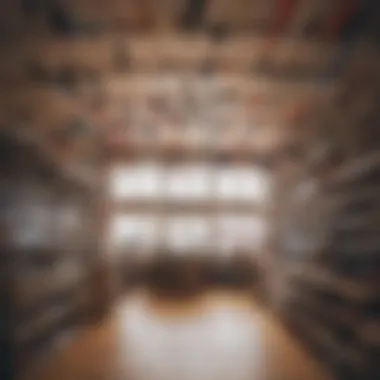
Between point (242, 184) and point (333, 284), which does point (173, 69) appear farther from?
point (333, 284)

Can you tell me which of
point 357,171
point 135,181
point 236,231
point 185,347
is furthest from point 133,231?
point 357,171

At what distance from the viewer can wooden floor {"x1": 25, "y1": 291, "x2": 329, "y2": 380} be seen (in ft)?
→ 3.07

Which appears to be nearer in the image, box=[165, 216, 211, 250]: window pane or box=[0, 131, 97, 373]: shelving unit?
box=[0, 131, 97, 373]: shelving unit

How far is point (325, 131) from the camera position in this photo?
1.16 m

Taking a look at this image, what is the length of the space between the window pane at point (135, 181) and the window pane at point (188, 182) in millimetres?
33

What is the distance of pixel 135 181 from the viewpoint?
0.93 meters

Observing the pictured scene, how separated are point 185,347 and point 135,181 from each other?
1.45 ft

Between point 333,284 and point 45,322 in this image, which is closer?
point 45,322

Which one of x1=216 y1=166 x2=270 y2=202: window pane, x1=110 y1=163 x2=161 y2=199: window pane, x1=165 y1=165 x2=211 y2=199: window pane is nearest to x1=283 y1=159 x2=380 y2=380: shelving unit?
x1=216 y1=166 x2=270 y2=202: window pane

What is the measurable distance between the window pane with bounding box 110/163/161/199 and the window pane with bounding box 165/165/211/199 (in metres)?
0.03

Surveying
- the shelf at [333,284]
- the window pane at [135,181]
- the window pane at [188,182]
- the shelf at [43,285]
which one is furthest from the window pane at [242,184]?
the shelf at [43,285]

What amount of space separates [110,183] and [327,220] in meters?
0.54

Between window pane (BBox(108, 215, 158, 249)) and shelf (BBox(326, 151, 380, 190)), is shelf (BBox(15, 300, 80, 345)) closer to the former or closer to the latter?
window pane (BBox(108, 215, 158, 249))

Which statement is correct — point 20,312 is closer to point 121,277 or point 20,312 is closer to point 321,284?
point 121,277
